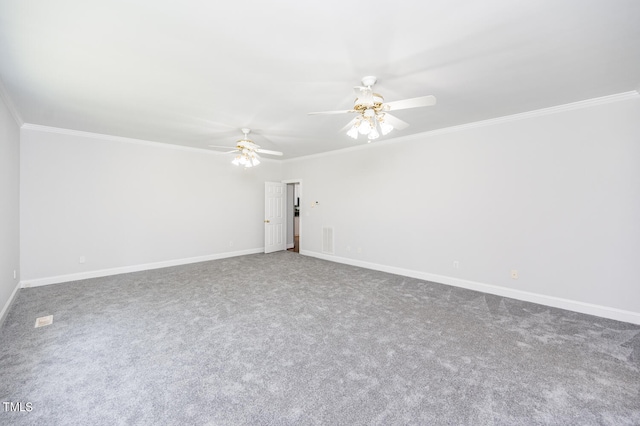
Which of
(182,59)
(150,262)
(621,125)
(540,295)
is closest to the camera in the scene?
(182,59)

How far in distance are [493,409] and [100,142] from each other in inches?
266

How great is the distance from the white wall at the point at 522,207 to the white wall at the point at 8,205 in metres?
5.46

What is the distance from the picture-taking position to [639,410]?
1871 mm

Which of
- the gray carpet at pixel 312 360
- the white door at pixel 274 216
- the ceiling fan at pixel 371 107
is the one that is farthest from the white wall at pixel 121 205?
the ceiling fan at pixel 371 107

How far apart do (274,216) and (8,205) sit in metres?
4.92

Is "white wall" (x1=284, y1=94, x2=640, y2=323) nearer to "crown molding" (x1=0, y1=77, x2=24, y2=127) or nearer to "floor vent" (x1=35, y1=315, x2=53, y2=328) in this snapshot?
"floor vent" (x1=35, y1=315, x2=53, y2=328)

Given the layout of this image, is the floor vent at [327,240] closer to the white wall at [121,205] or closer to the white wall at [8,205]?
the white wall at [121,205]

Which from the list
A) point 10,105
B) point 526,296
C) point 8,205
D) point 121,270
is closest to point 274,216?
point 121,270

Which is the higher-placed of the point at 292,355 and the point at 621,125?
the point at 621,125

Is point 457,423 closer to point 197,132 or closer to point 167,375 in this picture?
point 167,375

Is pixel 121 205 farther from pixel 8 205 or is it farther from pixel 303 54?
pixel 303 54

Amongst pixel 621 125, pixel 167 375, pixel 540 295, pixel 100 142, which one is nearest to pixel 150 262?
pixel 100 142

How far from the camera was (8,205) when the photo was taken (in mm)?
3621

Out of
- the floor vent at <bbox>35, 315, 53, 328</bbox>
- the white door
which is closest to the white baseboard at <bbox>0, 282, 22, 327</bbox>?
the floor vent at <bbox>35, 315, 53, 328</bbox>
